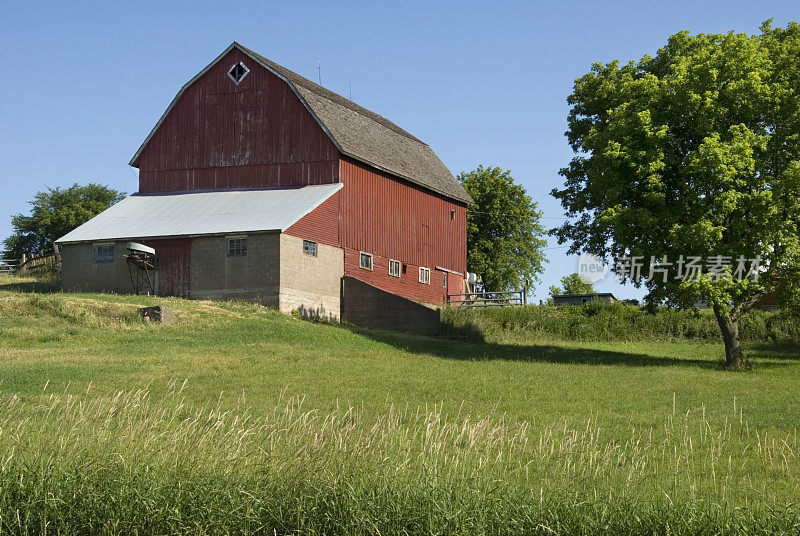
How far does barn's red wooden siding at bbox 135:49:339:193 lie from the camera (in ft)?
158

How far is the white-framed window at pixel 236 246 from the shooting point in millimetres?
42469

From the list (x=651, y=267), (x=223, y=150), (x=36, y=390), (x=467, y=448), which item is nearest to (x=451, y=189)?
(x=223, y=150)

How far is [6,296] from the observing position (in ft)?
128

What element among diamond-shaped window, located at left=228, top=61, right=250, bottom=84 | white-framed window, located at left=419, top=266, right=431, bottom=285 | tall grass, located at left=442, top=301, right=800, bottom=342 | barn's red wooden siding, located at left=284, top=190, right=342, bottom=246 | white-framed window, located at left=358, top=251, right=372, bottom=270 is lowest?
tall grass, located at left=442, top=301, right=800, bottom=342

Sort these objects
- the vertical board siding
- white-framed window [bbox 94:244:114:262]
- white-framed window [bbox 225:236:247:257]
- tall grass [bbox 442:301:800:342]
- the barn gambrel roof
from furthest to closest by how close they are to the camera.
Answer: the barn gambrel roof → the vertical board siding → white-framed window [bbox 94:244:114:262] → tall grass [bbox 442:301:800:342] → white-framed window [bbox 225:236:247:257]

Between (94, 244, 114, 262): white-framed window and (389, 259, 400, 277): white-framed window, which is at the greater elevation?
(94, 244, 114, 262): white-framed window

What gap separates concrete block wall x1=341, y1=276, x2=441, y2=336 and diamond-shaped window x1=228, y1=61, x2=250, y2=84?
1298 cm

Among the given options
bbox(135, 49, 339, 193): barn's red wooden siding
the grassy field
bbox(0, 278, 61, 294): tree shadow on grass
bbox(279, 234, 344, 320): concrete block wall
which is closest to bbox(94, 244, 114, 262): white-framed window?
bbox(0, 278, 61, 294): tree shadow on grass

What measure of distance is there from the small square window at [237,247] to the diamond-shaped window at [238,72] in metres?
11.3

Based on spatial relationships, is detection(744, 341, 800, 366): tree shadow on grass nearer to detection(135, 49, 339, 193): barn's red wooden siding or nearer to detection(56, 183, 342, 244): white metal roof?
detection(56, 183, 342, 244): white metal roof

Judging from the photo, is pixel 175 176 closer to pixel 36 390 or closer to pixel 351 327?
pixel 351 327

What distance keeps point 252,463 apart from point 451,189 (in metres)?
47.0

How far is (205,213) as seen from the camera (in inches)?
1820

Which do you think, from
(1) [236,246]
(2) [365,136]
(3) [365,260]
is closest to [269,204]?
(1) [236,246]
